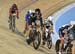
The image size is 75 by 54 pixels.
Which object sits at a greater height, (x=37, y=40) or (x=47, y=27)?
(x=47, y=27)

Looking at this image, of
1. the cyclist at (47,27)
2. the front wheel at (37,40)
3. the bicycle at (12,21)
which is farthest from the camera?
the bicycle at (12,21)

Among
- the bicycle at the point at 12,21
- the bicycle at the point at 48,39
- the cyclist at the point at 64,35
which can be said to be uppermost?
the bicycle at the point at 12,21

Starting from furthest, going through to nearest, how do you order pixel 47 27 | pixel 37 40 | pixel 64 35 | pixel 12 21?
pixel 12 21 → pixel 47 27 → pixel 37 40 → pixel 64 35

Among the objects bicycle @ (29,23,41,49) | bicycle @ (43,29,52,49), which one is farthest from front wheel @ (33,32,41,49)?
bicycle @ (43,29,52,49)

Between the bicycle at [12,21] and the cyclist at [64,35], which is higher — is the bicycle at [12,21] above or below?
above

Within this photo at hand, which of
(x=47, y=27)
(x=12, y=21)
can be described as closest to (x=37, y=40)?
(x=47, y=27)

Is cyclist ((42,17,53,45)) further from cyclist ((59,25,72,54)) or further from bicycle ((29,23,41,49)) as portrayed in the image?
cyclist ((59,25,72,54))

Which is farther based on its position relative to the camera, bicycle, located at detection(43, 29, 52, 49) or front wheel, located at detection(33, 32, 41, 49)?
bicycle, located at detection(43, 29, 52, 49)

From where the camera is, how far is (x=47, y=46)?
53.9 feet

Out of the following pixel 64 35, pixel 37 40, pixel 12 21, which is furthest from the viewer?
pixel 12 21

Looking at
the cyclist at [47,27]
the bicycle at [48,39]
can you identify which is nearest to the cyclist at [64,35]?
the cyclist at [47,27]

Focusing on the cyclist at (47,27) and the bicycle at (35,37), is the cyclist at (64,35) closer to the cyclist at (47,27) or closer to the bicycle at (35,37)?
the bicycle at (35,37)

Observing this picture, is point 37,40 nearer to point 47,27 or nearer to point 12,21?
point 47,27

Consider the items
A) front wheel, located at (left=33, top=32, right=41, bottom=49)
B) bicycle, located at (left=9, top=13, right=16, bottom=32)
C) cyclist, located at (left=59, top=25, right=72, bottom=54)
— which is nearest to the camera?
cyclist, located at (left=59, top=25, right=72, bottom=54)
